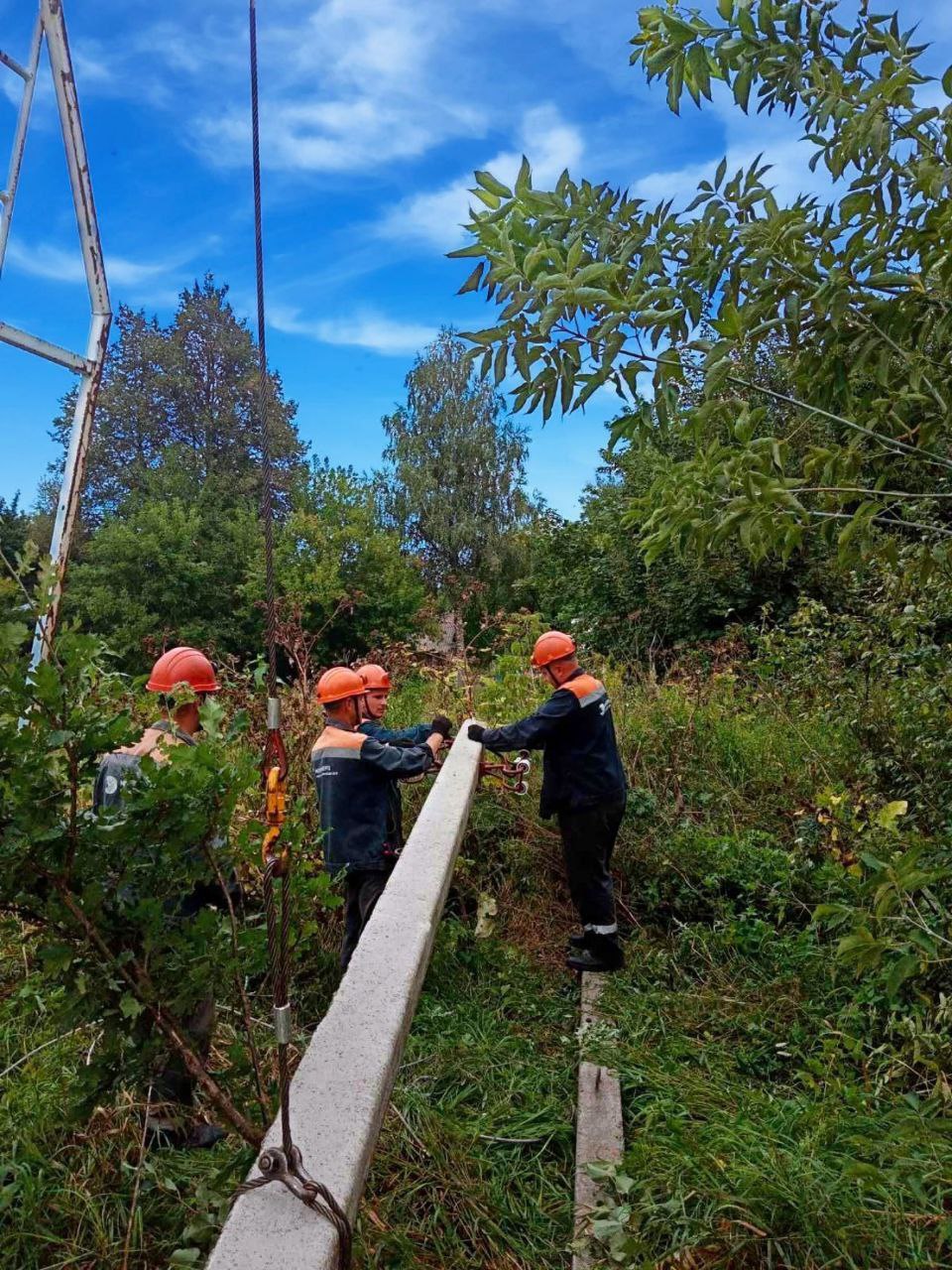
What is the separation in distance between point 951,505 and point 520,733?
4.10 m

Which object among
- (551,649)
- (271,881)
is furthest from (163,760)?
(551,649)

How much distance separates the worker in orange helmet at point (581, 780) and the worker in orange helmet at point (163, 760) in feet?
6.20

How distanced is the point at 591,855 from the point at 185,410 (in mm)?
38080

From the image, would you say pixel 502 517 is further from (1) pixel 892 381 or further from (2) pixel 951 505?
(1) pixel 892 381

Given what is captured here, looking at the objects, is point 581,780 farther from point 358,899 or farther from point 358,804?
point 358,899

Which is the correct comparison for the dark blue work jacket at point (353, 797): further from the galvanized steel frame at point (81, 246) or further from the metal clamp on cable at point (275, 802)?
the metal clamp on cable at point (275, 802)

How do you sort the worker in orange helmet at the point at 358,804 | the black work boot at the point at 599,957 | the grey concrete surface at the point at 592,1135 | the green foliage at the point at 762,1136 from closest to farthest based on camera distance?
the green foliage at the point at 762,1136
the grey concrete surface at the point at 592,1135
the worker in orange helmet at the point at 358,804
the black work boot at the point at 599,957

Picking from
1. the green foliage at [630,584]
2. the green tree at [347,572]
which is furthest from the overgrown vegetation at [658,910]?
the green tree at [347,572]

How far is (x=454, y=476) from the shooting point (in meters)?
40.0

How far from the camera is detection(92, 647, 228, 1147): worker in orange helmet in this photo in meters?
2.56

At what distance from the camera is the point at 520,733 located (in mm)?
5180

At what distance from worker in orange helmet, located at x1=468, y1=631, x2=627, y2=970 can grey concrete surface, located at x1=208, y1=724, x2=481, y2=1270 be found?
4.49 feet

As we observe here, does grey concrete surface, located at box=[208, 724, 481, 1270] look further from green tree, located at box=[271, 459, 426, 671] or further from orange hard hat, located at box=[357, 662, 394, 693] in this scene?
green tree, located at box=[271, 459, 426, 671]

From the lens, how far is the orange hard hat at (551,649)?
545 cm
